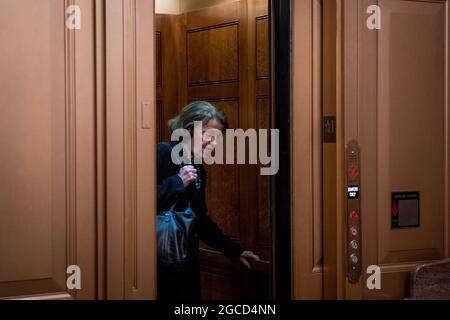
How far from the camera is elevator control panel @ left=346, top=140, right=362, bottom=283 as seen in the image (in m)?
2.49

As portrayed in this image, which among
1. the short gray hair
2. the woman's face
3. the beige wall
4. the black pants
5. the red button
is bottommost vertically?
the black pants

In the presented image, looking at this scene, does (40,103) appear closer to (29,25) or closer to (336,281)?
(29,25)

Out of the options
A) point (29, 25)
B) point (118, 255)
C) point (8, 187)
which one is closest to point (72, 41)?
point (29, 25)

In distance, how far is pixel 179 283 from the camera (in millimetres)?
2430

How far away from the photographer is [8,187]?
2.11 meters

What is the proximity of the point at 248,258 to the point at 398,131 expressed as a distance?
75cm

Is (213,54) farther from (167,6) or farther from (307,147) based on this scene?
(307,147)

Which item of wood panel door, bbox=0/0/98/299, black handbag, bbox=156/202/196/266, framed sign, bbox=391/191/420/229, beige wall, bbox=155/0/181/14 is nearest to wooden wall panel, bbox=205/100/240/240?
black handbag, bbox=156/202/196/266

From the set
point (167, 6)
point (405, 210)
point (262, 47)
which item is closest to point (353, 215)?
point (405, 210)

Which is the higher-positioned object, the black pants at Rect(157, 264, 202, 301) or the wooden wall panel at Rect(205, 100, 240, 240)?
the wooden wall panel at Rect(205, 100, 240, 240)

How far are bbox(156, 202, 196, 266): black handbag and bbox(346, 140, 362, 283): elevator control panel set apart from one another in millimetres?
589

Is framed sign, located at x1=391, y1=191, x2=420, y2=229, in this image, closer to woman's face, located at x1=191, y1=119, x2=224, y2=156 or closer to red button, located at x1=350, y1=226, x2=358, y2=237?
red button, located at x1=350, y1=226, x2=358, y2=237

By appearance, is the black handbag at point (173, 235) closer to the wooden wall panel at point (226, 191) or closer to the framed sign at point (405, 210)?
the wooden wall panel at point (226, 191)

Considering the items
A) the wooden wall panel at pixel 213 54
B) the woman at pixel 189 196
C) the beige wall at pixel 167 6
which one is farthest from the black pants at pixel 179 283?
the beige wall at pixel 167 6
